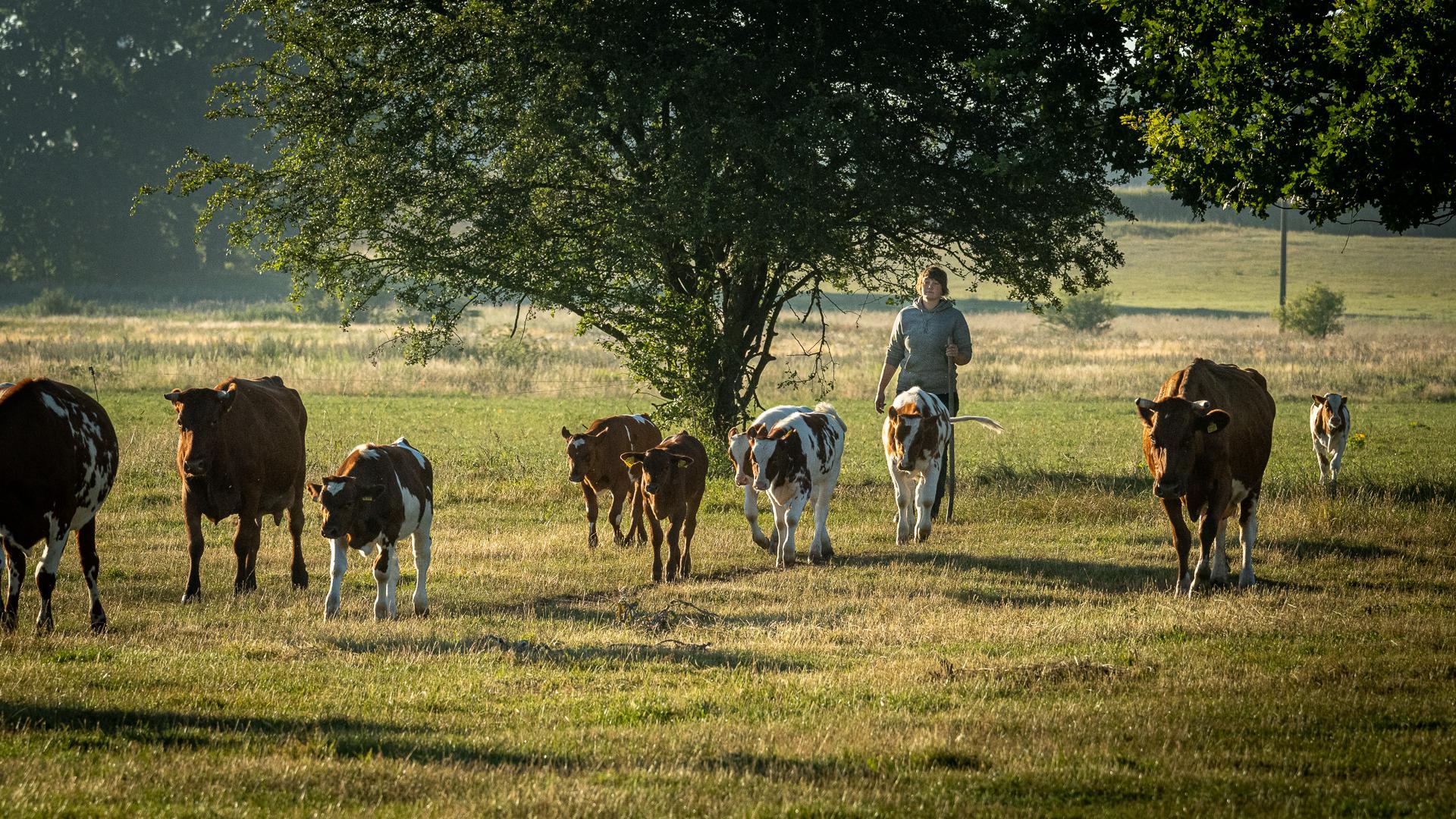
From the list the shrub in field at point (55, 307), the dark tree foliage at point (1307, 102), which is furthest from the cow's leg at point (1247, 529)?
the shrub in field at point (55, 307)

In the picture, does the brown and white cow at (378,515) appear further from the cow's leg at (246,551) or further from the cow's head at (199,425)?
the cow's leg at (246,551)

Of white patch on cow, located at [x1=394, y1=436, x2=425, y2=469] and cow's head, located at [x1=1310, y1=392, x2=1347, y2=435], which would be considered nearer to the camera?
white patch on cow, located at [x1=394, y1=436, x2=425, y2=469]

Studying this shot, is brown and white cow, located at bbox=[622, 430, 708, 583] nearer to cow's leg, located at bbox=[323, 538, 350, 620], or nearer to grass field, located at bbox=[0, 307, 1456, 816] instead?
grass field, located at bbox=[0, 307, 1456, 816]

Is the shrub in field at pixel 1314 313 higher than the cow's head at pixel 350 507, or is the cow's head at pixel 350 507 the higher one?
the shrub in field at pixel 1314 313

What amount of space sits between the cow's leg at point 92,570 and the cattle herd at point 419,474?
0.02 meters

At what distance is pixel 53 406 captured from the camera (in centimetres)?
1123

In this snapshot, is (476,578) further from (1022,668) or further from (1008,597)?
(1022,668)

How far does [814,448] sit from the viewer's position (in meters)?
14.4

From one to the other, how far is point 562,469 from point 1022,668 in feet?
47.2

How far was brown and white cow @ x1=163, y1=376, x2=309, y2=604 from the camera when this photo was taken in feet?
40.6

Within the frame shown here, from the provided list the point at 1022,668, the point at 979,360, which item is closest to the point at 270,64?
the point at 1022,668

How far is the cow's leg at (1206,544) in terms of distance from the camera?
39.9 ft

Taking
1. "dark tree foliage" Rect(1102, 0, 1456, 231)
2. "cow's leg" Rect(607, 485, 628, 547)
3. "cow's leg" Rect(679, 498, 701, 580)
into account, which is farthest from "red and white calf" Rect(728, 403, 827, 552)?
"dark tree foliage" Rect(1102, 0, 1456, 231)

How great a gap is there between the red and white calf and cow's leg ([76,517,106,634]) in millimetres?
6172
